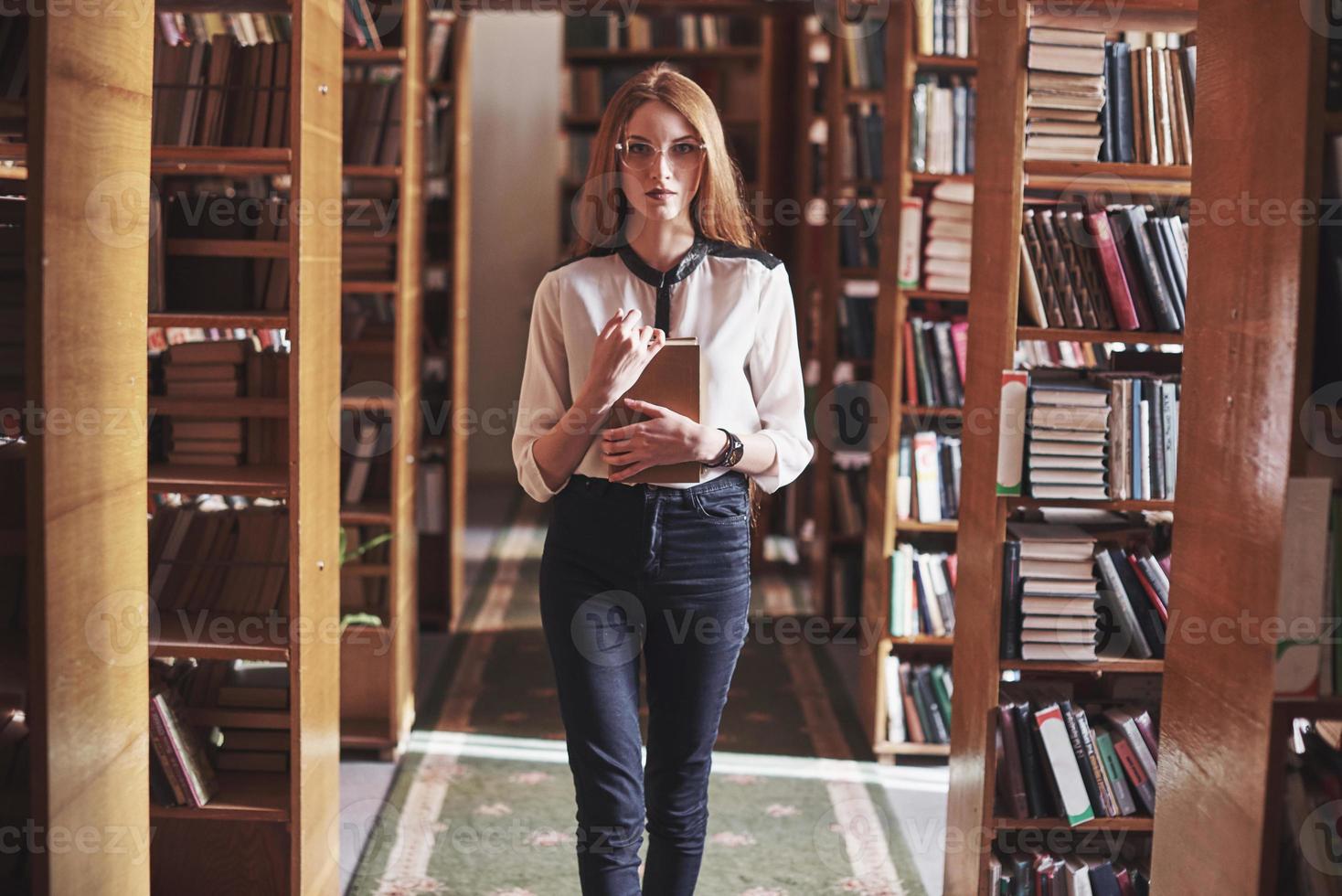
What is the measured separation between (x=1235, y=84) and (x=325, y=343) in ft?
5.41

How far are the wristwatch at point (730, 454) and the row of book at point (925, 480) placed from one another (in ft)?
6.34

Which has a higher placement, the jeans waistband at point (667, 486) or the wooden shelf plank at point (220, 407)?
the wooden shelf plank at point (220, 407)

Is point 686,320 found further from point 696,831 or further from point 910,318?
point 910,318

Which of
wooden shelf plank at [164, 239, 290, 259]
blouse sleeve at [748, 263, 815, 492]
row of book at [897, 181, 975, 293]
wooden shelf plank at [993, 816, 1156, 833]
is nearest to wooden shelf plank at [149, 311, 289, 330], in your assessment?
wooden shelf plank at [164, 239, 290, 259]

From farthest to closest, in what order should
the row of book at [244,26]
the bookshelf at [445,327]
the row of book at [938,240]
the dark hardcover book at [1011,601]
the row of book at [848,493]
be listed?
the row of book at [848,493], the bookshelf at [445,327], the row of book at [244,26], the row of book at [938,240], the dark hardcover book at [1011,601]

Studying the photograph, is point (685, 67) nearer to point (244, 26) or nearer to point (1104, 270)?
point (244, 26)

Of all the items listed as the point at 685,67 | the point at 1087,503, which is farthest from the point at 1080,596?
the point at 685,67

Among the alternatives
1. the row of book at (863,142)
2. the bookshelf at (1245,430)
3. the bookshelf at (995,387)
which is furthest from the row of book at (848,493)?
the bookshelf at (1245,430)

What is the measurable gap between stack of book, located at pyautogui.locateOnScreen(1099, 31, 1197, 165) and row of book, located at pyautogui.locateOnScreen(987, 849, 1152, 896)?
137 cm

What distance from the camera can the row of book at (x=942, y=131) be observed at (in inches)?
148

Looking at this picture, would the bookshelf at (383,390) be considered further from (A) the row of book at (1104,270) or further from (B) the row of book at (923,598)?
(A) the row of book at (1104,270)

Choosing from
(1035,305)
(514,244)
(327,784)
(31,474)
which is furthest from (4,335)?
(514,244)

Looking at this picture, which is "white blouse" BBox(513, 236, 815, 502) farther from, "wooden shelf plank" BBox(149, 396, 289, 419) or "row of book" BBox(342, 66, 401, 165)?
"row of book" BBox(342, 66, 401, 165)

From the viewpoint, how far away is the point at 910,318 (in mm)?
3824
